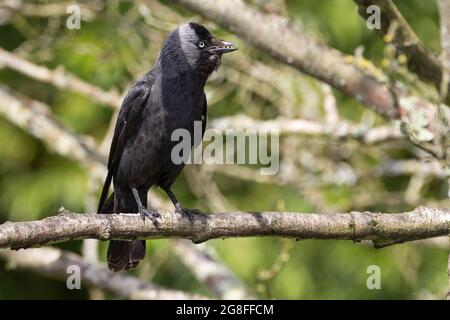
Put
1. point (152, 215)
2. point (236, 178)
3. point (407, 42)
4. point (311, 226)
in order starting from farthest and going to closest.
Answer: point (236, 178)
point (407, 42)
point (152, 215)
point (311, 226)

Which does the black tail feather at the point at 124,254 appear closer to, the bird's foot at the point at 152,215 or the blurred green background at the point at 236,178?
the bird's foot at the point at 152,215

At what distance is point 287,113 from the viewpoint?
246 inches

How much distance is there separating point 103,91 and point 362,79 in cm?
256

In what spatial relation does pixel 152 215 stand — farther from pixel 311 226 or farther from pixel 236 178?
pixel 236 178

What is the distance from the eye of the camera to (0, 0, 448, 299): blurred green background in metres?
6.44

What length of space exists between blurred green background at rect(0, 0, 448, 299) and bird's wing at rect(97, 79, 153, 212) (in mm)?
1384

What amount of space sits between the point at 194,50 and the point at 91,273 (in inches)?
63.3

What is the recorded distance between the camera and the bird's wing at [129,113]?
15.3ft

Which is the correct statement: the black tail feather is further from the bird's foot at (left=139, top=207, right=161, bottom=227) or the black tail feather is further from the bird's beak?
the bird's beak

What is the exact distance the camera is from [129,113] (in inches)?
183

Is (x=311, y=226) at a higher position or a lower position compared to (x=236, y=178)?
lower

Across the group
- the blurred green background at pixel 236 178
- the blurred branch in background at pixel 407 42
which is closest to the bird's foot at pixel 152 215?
the blurred branch in background at pixel 407 42

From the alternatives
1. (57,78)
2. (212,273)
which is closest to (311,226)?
(212,273)

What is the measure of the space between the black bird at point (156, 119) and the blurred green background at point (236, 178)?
1317 millimetres
